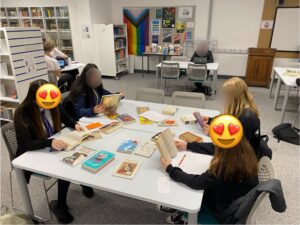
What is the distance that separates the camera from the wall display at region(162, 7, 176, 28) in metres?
6.77

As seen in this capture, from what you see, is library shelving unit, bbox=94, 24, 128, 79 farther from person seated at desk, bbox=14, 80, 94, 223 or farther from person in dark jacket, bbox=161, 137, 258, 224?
person in dark jacket, bbox=161, 137, 258, 224

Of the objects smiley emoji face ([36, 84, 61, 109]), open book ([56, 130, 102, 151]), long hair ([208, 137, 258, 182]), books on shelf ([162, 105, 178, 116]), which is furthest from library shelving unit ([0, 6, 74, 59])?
long hair ([208, 137, 258, 182])

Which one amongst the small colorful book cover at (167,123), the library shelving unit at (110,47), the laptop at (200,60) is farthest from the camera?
the library shelving unit at (110,47)

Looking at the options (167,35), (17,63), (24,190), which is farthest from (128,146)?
(167,35)

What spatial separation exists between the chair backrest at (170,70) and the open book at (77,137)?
3.39m

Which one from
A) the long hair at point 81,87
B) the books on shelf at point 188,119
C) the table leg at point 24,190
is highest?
the long hair at point 81,87

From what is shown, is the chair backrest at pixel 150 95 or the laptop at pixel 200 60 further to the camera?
the laptop at pixel 200 60

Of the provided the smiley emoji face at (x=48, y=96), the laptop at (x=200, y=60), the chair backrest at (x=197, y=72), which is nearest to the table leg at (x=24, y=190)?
the smiley emoji face at (x=48, y=96)

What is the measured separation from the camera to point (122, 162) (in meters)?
1.65

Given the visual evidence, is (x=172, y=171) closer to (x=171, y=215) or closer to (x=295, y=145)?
(x=171, y=215)

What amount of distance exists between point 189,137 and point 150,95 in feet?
4.02

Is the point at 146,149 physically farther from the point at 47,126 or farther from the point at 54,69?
the point at 54,69

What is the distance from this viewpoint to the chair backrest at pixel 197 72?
4812mm

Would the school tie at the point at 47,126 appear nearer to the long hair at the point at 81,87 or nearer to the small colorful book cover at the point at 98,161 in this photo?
the long hair at the point at 81,87
